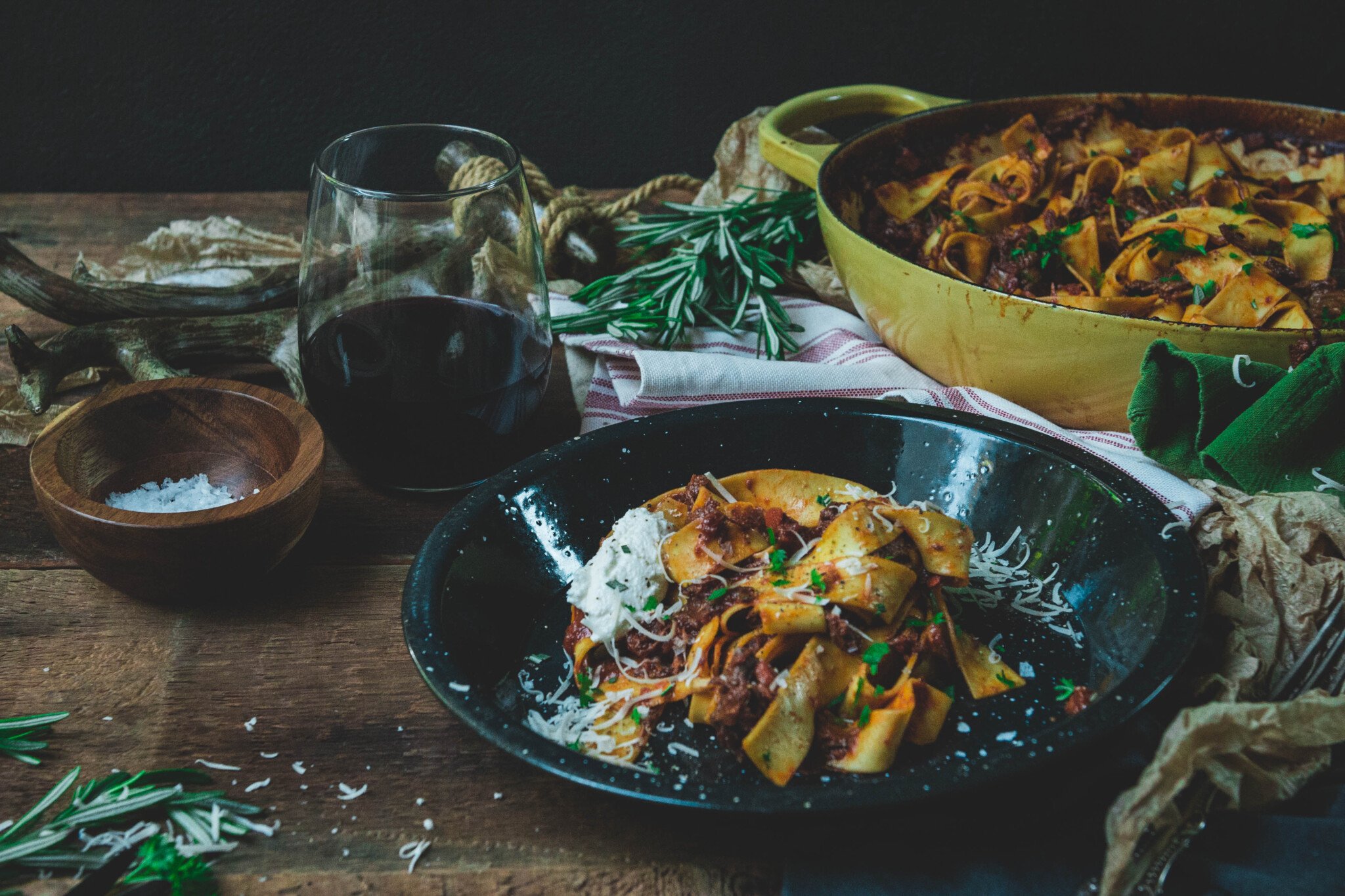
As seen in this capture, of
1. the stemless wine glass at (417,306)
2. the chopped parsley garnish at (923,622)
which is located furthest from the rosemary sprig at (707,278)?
the chopped parsley garnish at (923,622)

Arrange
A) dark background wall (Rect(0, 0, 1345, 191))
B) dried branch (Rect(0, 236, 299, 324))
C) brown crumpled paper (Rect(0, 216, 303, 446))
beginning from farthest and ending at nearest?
dark background wall (Rect(0, 0, 1345, 191))
brown crumpled paper (Rect(0, 216, 303, 446))
dried branch (Rect(0, 236, 299, 324))

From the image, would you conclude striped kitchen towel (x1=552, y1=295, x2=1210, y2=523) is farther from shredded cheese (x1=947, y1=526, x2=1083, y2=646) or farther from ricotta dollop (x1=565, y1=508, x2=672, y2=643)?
ricotta dollop (x1=565, y1=508, x2=672, y2=643)

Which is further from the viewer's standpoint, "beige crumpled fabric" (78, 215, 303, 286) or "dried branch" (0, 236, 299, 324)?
"beige crumpled fabric" (78, 215, 303, 286)

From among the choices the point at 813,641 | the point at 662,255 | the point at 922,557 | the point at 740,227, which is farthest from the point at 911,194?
the point at 813,641

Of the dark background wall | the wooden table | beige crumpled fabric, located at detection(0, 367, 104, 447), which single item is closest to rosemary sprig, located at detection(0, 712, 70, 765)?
the wooden table

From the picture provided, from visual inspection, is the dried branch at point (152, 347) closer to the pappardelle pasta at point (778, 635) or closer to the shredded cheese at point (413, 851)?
the pappardelle pasta at point (778, 635)
